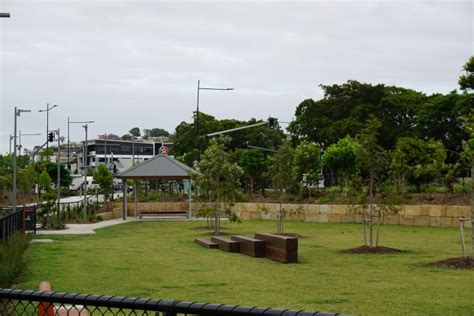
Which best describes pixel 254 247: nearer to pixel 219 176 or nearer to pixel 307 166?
pixel 219 176

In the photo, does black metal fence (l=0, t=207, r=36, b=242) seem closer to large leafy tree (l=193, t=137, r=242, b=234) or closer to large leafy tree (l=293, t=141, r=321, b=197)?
large leafy tree (l=193, t=137, r=242, b=234)

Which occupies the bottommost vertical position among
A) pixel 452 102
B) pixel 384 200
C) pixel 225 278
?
pixel 225 278

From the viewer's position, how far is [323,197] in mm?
39312

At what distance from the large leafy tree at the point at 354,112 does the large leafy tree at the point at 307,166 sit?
13.6 meters

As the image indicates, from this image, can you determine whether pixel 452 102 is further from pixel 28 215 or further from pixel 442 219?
pixel 28 215

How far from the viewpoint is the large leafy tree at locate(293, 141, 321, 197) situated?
134 feet

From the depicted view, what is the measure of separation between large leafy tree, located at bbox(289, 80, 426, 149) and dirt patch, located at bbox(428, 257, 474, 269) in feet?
131

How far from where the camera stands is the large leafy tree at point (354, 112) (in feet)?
190

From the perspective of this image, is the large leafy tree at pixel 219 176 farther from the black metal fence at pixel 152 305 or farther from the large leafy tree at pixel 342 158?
the black metal fence at pixel 152 305

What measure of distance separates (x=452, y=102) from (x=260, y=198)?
52.0ft

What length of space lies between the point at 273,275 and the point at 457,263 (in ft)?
12.7

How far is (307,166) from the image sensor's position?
42031 millimetres

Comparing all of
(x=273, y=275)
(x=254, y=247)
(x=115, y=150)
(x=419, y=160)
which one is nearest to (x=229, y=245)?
(x=254, y=247)

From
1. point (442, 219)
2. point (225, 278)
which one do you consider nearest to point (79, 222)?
point (442, 219)
